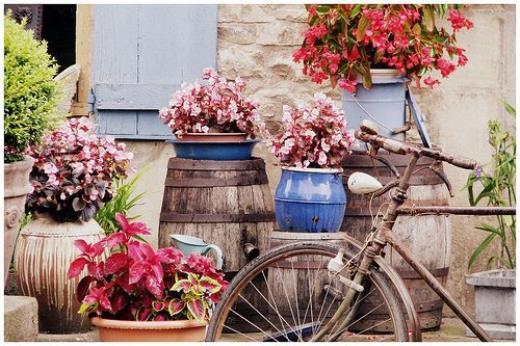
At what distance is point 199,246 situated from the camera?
5.08 meters

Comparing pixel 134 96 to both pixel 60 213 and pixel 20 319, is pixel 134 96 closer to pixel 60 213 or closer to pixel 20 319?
pixel 60 213

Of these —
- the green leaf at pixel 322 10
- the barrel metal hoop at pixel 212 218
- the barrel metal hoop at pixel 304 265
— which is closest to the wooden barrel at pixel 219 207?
the barrel metal hoop at pixel 212 218

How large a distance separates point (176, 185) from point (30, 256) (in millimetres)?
770

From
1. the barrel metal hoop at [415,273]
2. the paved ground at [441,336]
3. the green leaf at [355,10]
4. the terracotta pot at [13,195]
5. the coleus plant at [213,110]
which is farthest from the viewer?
the coleus plant at [213,110]

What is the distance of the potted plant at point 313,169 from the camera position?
5016 mm

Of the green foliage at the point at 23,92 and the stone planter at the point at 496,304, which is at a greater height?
the green foliage at the point at 23,92

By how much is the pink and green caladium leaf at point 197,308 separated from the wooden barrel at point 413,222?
0.91 metres

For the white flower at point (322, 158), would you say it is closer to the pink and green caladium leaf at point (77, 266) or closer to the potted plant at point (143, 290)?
the potted plant at point (143, 290)

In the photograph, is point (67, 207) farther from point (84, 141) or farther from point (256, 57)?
point (256, 57)

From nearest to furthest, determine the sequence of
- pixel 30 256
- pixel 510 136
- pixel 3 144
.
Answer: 1. pixel 3 144
2. pixel 30 256
3. pixel 510 136

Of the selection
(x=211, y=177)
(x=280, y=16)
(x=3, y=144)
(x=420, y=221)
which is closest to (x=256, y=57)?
(x=280, y=16)

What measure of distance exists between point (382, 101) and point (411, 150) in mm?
1302

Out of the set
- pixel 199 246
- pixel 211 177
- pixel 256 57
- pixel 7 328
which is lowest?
pixel 7 328

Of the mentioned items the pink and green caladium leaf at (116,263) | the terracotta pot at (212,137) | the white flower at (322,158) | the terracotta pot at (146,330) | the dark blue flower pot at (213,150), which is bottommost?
the terracotta pot at (146,330)
